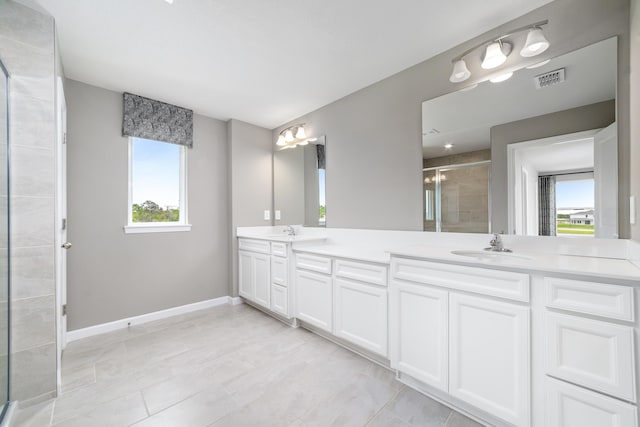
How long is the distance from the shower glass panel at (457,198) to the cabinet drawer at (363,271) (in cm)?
60

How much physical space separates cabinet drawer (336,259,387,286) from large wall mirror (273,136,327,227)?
99cm

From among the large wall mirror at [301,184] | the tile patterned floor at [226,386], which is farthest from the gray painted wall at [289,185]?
the tile patterned floor at [226,386]

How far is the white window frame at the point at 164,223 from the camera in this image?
283 cm

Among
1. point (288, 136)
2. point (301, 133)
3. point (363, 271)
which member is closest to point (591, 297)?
point (363, 271)

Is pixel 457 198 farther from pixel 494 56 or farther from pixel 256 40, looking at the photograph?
pixel 256 40

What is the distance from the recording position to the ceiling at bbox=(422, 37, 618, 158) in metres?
1.51

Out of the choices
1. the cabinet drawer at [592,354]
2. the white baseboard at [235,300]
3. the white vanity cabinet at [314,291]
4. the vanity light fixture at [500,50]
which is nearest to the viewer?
the cabinet drawer at [592,354]

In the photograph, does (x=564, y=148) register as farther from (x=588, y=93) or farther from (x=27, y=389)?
(x=27, y=389)

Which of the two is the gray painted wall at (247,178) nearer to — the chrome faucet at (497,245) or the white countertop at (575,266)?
the white countertop at (575,266)

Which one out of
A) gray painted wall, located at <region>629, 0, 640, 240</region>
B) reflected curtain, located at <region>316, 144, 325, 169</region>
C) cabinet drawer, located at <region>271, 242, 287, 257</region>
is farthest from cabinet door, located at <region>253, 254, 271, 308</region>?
gray painted wall, located at <region>629, 0, 640, 240</region>

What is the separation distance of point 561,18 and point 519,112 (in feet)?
1.76

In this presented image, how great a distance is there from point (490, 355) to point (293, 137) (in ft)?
9.73

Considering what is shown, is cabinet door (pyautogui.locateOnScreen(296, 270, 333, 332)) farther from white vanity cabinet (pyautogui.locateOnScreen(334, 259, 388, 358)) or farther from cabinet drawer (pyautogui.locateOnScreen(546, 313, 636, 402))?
cabinet drawer (pyautogui.locateOnScreen(546, 313, 636, 402))

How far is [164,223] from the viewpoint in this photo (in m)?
3.08
